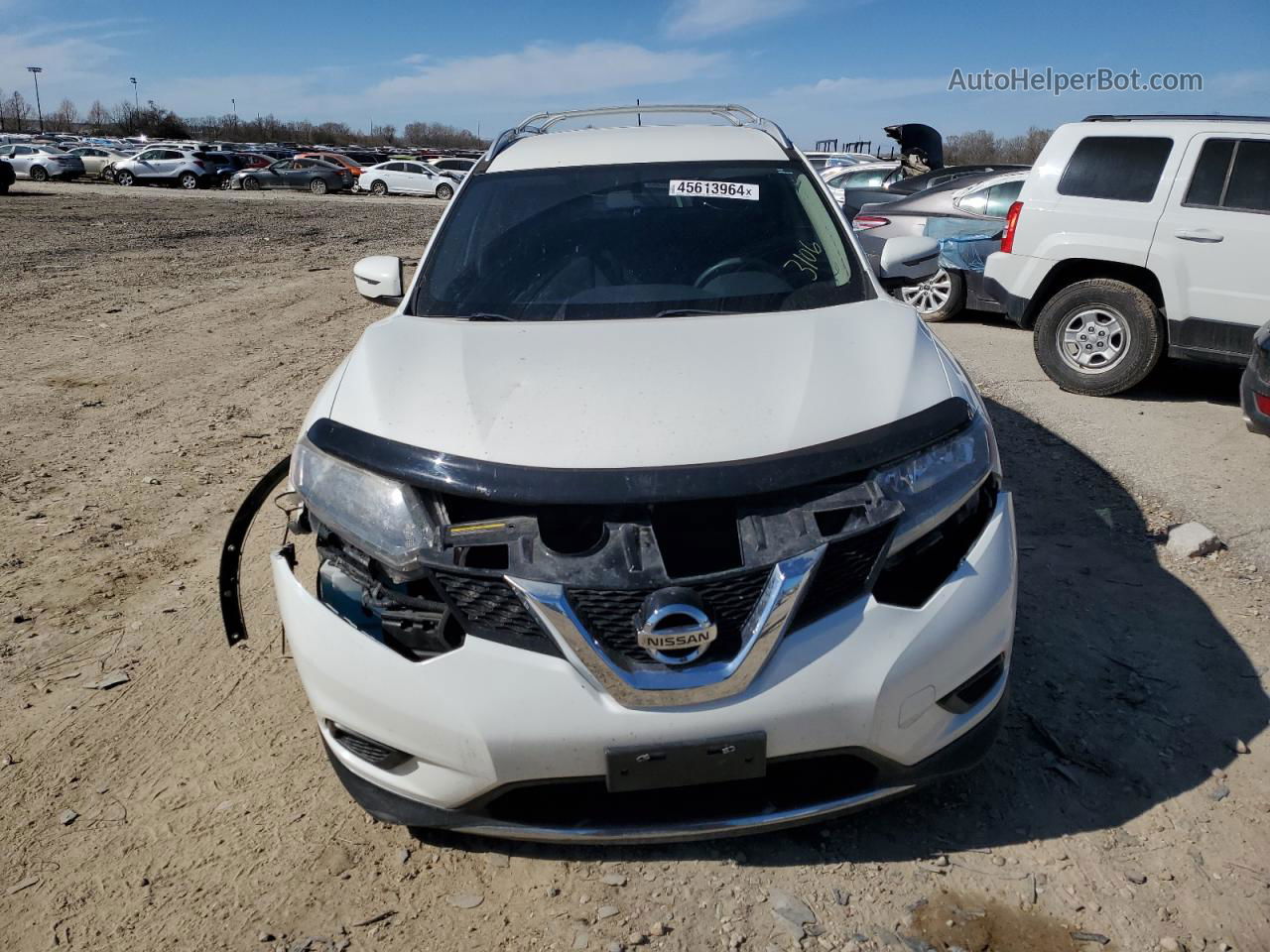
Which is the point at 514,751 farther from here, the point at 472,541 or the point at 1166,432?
the point at 1166,432

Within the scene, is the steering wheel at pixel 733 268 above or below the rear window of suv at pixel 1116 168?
below

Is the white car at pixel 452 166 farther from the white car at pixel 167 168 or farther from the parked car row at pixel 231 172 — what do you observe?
the white car at pixel 167 168

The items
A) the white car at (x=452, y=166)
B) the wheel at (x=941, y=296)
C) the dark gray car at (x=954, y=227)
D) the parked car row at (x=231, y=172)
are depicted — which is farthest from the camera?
the white car at (x=452, y=166)

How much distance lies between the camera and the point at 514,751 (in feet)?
6.46

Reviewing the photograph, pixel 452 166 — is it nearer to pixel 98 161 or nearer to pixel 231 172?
pixel 231 172

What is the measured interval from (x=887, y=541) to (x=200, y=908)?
1.83m

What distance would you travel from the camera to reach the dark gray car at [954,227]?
344 inches

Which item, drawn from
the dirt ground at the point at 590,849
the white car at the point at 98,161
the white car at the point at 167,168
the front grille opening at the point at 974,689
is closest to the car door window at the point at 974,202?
Answer: the dirt ground at the point at 590,849

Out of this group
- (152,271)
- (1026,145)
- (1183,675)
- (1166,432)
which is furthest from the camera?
(1026,145)

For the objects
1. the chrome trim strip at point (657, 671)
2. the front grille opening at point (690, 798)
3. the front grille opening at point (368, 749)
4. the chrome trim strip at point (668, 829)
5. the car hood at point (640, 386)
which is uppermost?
the car hood at point (640, 386)

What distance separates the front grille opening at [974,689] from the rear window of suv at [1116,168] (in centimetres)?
535

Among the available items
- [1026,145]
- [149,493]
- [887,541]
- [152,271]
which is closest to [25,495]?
[149,493]

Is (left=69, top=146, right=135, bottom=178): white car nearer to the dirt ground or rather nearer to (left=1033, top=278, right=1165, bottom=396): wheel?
the dirt ground

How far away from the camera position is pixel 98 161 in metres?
37.4
